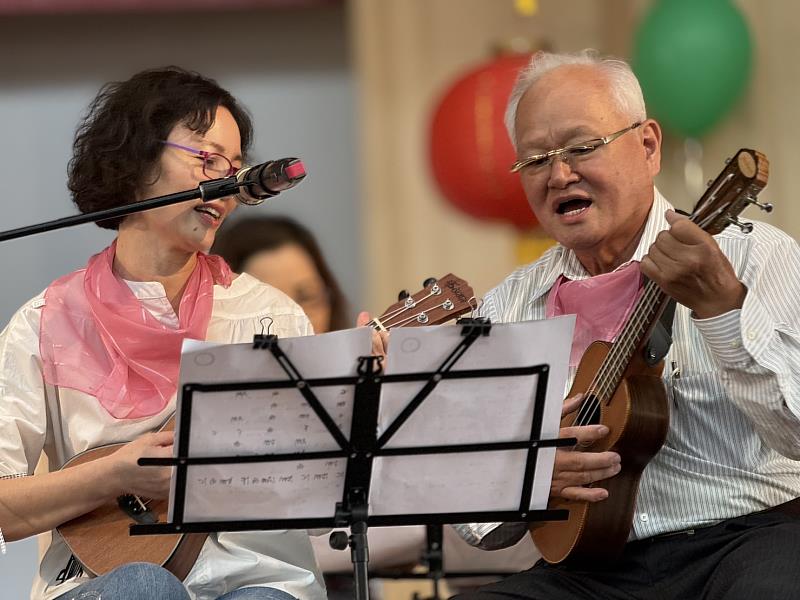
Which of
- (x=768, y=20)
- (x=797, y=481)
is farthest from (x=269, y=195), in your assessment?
(x=768, y=20)

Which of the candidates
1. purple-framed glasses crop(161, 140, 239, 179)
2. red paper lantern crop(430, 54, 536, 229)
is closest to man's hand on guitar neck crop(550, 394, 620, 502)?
purple-framed glasses crop(161, 140, 239, 179)

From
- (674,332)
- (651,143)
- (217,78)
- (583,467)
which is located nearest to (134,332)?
(583,467)

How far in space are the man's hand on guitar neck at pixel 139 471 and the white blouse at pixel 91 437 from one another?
185mm

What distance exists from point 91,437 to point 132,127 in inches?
24.9

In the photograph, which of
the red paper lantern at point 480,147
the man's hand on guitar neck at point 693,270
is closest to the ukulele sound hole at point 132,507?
the man's hand on guitar neck at point 693,270

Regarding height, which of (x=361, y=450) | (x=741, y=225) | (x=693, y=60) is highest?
(x=693, y=60)

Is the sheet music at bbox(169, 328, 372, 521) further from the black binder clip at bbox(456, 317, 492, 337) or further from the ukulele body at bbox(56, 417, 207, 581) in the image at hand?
the ukulele body at bbox(56, 417, 207, 581)

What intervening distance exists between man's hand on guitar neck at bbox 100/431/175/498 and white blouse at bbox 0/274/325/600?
18 cm

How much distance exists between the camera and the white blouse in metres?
2.19

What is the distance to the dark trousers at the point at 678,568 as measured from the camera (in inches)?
81.0

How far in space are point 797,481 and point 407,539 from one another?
1315mm

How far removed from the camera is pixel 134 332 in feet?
7.57

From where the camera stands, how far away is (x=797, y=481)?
2.23 meters

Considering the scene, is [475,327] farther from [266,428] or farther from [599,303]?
[599,303]
